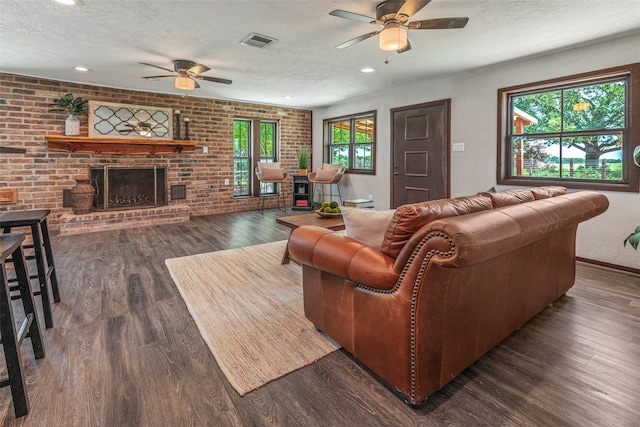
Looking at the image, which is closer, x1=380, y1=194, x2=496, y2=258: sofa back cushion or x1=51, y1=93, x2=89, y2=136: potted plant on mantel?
x1=380, y1=194, x2=496, y2=258: sofa back cushion

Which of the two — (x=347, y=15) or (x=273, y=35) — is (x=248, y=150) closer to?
(x=273, y=35)

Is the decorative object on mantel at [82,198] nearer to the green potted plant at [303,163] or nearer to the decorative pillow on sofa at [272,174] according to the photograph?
the decorative pillow on sofa at [272,174]

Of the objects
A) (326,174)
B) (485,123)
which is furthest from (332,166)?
(485,123)

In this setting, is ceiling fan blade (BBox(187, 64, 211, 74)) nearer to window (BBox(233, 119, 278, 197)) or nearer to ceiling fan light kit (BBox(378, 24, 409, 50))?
ceiling fan light kit (BBox(378, 24, 409, 50))

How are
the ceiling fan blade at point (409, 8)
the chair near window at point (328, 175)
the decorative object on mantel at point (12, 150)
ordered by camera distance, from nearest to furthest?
the ceiling fan blade at point (409, 8)
the decorative object on mantel at point (12, 150)
the chair near window at point (328, 175)

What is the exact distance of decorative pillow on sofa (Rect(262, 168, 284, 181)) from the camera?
6449 millimetres

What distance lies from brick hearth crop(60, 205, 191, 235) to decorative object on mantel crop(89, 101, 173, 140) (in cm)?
125

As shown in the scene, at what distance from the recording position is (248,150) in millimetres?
7066

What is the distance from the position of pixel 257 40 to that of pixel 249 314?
2666 millimetres

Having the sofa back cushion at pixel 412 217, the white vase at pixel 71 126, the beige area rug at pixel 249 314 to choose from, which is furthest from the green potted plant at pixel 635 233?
the white vase at pixel 71 126

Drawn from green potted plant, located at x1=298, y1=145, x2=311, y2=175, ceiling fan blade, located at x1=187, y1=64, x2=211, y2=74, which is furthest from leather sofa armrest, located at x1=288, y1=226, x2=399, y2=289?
green potted plant, located at x1=298, y1=145, x2=311, y2=175

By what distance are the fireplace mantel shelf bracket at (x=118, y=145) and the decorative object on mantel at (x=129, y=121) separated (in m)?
0.14

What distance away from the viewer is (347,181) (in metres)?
6.88

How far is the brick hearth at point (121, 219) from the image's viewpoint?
480cm
